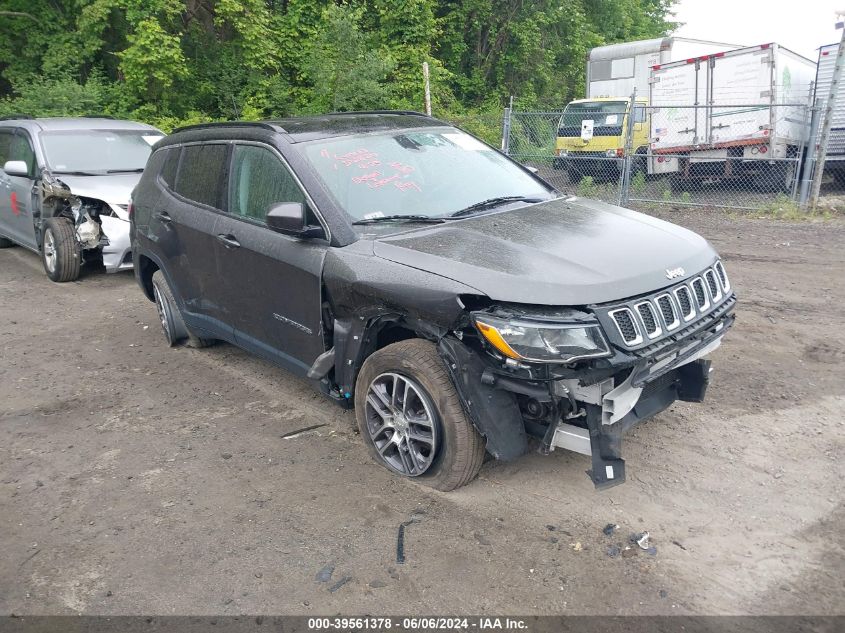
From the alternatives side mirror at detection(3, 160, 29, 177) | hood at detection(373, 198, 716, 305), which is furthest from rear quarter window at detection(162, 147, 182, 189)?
side mirror at detection(3, 160, 29, 177)

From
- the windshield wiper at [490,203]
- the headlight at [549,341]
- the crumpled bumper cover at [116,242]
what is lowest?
the crumpled bumper cover at [116,242]

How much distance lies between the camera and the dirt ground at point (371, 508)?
119 inches

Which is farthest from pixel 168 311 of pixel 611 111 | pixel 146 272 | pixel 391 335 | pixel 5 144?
pixel 611 111

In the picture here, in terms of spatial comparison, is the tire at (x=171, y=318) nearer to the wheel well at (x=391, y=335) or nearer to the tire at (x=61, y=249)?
the wheel well at (x=391, y=335)

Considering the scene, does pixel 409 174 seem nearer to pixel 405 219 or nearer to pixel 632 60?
pixel 405 219

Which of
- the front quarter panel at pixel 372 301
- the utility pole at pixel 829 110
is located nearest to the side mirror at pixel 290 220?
the front quarter panel at pixel 372 301

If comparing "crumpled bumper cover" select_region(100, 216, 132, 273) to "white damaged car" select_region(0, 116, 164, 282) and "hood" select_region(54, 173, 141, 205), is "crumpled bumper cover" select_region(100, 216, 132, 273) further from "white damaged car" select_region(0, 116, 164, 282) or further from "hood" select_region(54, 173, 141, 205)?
"hood" select_region(54, 173, 141, 205)

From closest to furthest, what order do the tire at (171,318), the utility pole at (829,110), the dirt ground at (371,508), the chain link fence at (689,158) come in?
the dirt ground at (371,508), the tire at (171,318), the utility pole at (829,110), the chain link fence at (689,158)

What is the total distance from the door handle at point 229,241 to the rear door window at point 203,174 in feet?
0.84

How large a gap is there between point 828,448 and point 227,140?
418 centimetres

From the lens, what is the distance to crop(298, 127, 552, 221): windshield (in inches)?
163

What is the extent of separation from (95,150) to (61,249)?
1.46 m

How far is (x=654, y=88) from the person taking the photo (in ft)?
54.2

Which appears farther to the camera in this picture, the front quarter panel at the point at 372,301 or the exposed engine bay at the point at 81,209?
the exposed engine bay at the point at 81,209
